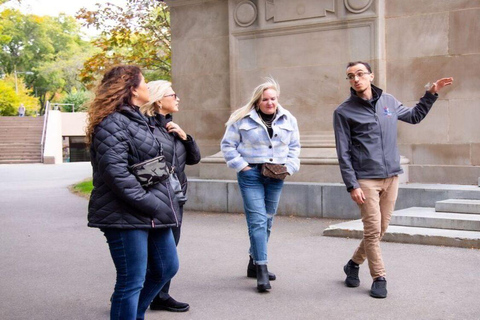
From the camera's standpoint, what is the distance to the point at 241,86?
12.7m

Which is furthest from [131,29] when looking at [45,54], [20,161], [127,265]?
[45,54]

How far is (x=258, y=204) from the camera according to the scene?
6059 millimetres

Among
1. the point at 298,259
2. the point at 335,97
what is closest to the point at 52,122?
the point at 335,97

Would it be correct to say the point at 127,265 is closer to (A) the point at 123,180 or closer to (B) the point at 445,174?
(A) the point at 123,180

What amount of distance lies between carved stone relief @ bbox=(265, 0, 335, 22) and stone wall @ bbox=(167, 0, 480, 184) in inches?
0.7

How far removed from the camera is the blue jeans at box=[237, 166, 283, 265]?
6.01 m

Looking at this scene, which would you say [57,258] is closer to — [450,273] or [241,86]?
[450,273]

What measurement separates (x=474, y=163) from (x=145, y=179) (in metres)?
7.80

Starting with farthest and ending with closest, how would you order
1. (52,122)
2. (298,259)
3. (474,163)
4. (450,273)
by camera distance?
(52,122) → (474,163) → (298,259) → (450,273)

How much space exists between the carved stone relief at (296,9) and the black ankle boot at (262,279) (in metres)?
6.62

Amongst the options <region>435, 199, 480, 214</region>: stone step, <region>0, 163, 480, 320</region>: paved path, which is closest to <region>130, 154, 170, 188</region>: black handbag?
<region>0, 163, 480, 320</region>: paved path

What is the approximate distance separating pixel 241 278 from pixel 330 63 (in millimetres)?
6042

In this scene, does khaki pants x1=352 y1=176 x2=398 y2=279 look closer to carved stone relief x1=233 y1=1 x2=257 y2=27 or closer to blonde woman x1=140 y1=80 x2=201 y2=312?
blonde woman x1=140 y1=80 x2=201 y2=312

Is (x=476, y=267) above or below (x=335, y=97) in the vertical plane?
below
